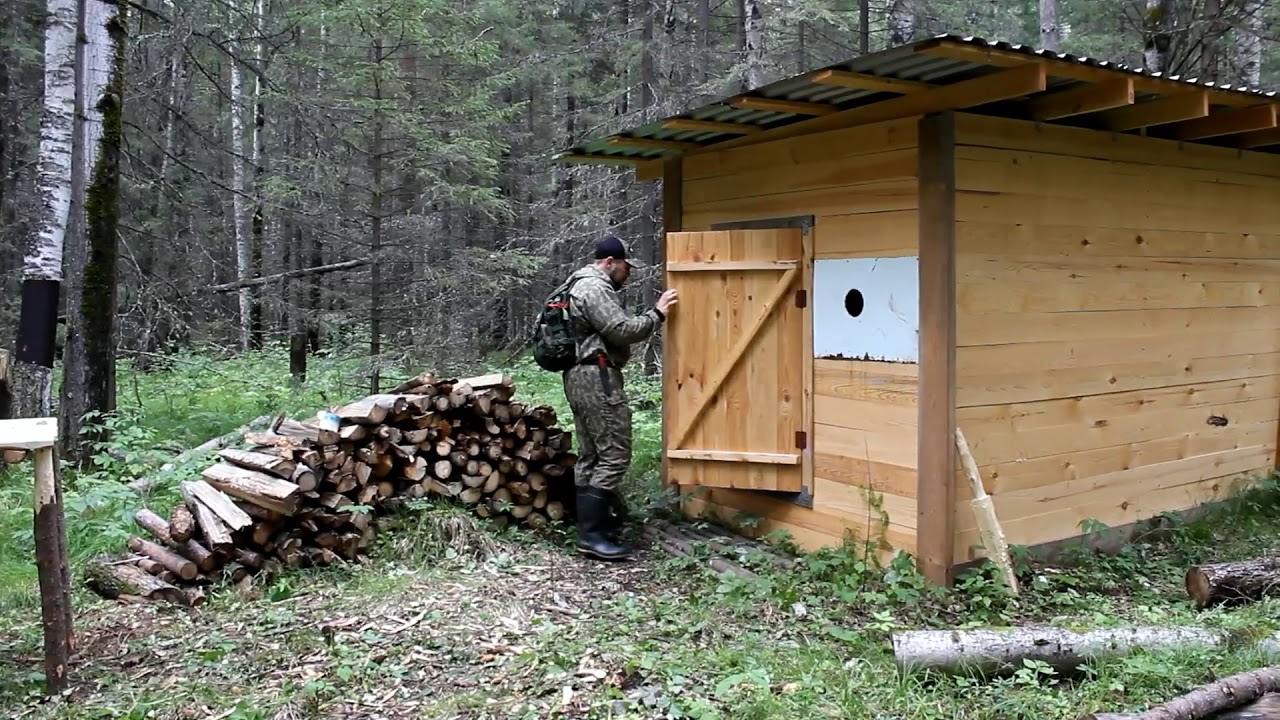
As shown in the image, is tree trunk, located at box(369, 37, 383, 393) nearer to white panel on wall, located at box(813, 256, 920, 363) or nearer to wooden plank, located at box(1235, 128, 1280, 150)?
white panel on wall, located at box(813, 256, 920, 363)

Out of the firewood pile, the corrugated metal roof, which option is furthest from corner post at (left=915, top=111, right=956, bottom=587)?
the firewood pile

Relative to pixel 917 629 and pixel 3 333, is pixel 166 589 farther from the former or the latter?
pixel 3 333

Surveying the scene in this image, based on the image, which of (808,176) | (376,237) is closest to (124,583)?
(808,176)

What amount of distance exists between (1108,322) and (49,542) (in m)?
6.17

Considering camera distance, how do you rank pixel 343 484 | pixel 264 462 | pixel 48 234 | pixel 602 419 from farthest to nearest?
pixel 48 234 < pixel 602 419 < pixel 343 484 < pixel 264 462

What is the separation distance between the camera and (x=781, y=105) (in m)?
5.46

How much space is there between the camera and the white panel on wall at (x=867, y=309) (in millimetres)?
5484

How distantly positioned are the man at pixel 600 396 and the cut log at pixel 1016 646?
2.52 meters

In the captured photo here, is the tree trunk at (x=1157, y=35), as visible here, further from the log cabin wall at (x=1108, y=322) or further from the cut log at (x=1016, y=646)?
the cut log at (x=1016, y=646)

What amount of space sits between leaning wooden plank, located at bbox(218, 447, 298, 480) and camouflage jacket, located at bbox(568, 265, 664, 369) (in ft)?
6.56

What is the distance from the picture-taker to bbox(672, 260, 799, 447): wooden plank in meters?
6.15

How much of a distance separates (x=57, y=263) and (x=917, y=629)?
693cm

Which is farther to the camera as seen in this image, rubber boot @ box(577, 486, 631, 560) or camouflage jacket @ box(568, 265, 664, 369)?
rubber boot @ box(577, 486, 631, 560)

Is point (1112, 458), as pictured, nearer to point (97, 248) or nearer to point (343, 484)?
point (343, 484)
